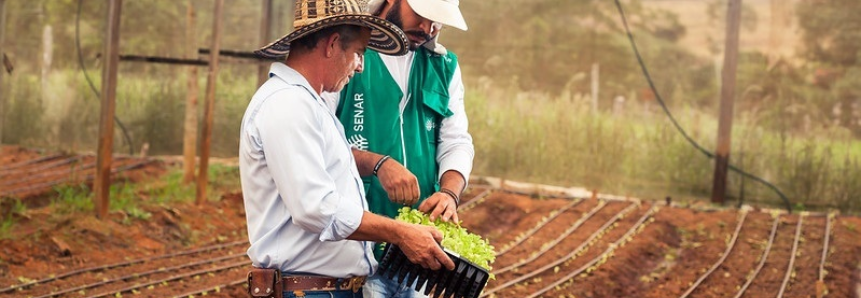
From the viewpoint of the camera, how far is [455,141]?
16.2 ft

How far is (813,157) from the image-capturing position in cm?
1454

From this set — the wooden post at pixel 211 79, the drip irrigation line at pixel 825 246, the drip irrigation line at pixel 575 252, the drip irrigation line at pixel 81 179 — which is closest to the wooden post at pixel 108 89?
the wooden post at pixel 211 79

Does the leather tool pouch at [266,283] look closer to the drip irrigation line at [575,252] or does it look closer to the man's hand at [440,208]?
the man's hand at [440,208]

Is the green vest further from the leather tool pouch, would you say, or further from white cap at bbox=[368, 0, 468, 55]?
the leather tool pouch

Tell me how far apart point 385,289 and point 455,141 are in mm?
785

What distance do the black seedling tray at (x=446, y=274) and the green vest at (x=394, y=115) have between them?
494mm

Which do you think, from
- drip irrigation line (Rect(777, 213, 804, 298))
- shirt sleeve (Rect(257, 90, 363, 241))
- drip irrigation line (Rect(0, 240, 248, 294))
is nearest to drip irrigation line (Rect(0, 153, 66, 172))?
drip irrigation line (Rect(0, 240, 248, 294))

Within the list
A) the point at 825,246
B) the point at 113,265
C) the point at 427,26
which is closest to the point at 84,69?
the point at 113,265

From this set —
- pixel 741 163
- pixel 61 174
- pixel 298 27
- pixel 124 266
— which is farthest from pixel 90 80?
pixel 298 27

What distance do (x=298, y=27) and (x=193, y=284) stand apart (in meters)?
5.85

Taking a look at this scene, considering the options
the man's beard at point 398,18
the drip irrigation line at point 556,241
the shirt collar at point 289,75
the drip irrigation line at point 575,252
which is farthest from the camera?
the drip irrigation line at point 556,241

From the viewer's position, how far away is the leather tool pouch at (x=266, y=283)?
4.00 m

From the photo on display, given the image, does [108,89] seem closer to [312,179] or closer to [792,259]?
[792,259]

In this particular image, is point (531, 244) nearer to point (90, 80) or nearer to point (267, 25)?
point (267, 25)
